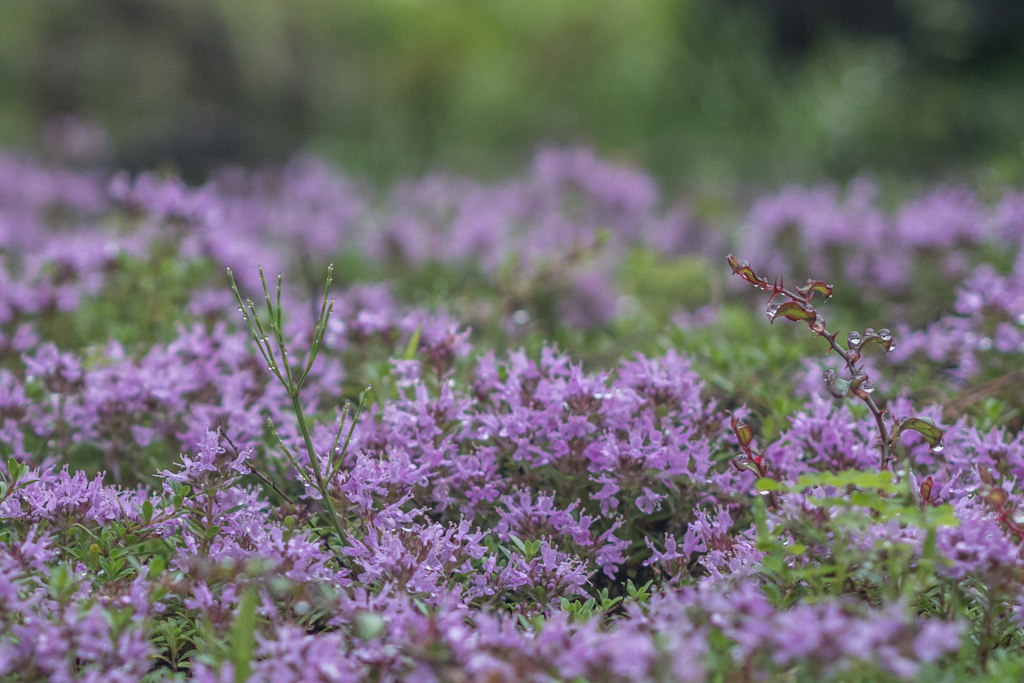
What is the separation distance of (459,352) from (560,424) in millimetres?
533

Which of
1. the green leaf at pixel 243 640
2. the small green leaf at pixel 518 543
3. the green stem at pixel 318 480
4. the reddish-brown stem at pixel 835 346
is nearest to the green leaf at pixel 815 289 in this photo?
the reddish-brown stem at pixel 835 346

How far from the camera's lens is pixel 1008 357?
242 cm

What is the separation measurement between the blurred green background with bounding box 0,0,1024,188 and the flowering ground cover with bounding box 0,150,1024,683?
10.1 ft

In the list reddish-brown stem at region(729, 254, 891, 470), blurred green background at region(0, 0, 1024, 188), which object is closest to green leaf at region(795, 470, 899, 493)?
reddish-brown stem at region(729, 254, 891, 470)

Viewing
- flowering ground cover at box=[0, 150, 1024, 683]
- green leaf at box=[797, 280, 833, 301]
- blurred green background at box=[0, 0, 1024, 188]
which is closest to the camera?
flowering ground cover at box=[0, 150, 1024, 683]

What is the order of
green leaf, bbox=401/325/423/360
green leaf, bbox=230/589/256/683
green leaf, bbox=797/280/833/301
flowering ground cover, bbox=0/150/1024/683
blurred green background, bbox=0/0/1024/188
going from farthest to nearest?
blurred green background, bbox=0/0/1024/188 → green leaf, bbox=401/325/423/360 → green leaf, bbox=797/280/833/301 → flowering ground cover, bbox=0/150/1024/683 → green leaf, bbox=230/589/256/683

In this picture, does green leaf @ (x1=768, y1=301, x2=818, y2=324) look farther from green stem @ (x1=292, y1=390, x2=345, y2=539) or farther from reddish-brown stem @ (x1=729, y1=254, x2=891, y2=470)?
green stem @ (x1=292, y1=390, x2=345, y2=539)

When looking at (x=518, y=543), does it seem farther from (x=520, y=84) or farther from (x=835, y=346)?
(x=520, y=84)

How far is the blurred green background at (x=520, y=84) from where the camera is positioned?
6.34 metres

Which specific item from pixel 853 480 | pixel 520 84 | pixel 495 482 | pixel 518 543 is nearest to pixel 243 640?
pixel 518 543

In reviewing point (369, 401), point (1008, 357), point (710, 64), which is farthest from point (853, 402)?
point (710, 64)

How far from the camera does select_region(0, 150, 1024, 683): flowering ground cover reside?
50.2 inches

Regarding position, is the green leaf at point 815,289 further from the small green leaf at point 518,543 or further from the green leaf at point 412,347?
the green leaf at point 412,347

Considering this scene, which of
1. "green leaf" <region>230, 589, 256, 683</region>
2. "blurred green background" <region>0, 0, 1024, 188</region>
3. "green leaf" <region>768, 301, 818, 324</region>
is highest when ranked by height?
"blurred green background" <region>0, 0, 1024, 188</region>
